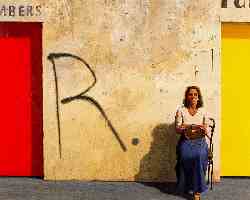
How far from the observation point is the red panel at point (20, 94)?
24.8 feet

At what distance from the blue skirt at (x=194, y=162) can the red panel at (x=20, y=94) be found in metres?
2.28

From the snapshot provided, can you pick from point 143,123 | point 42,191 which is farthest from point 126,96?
point 42,191

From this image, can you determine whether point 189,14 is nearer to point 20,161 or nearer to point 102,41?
point 102,41

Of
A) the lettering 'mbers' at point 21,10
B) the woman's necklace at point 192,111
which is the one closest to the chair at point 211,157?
the woman's necklace at point 192,111

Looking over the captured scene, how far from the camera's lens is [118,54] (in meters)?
7.35

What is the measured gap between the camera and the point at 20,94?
24.9ft

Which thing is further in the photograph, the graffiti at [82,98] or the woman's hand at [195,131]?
the graffiti at [82,98]

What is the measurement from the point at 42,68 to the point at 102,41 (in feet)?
3.19

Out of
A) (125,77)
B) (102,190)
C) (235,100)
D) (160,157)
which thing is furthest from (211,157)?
(125,77)

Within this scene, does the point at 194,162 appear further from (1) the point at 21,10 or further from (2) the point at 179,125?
(1) the point at 21,10

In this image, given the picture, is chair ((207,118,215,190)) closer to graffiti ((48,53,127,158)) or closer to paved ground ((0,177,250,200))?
paved ground ((0,177,250,200))

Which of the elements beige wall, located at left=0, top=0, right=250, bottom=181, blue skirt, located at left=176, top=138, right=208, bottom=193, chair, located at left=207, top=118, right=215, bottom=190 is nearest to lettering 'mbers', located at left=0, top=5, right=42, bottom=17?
beige wall, located at left=0, top=0, right=250, bottom=181

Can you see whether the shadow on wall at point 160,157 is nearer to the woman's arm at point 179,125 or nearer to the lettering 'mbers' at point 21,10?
the woman's arm at point 179,125

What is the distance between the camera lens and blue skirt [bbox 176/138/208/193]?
6523 mm
